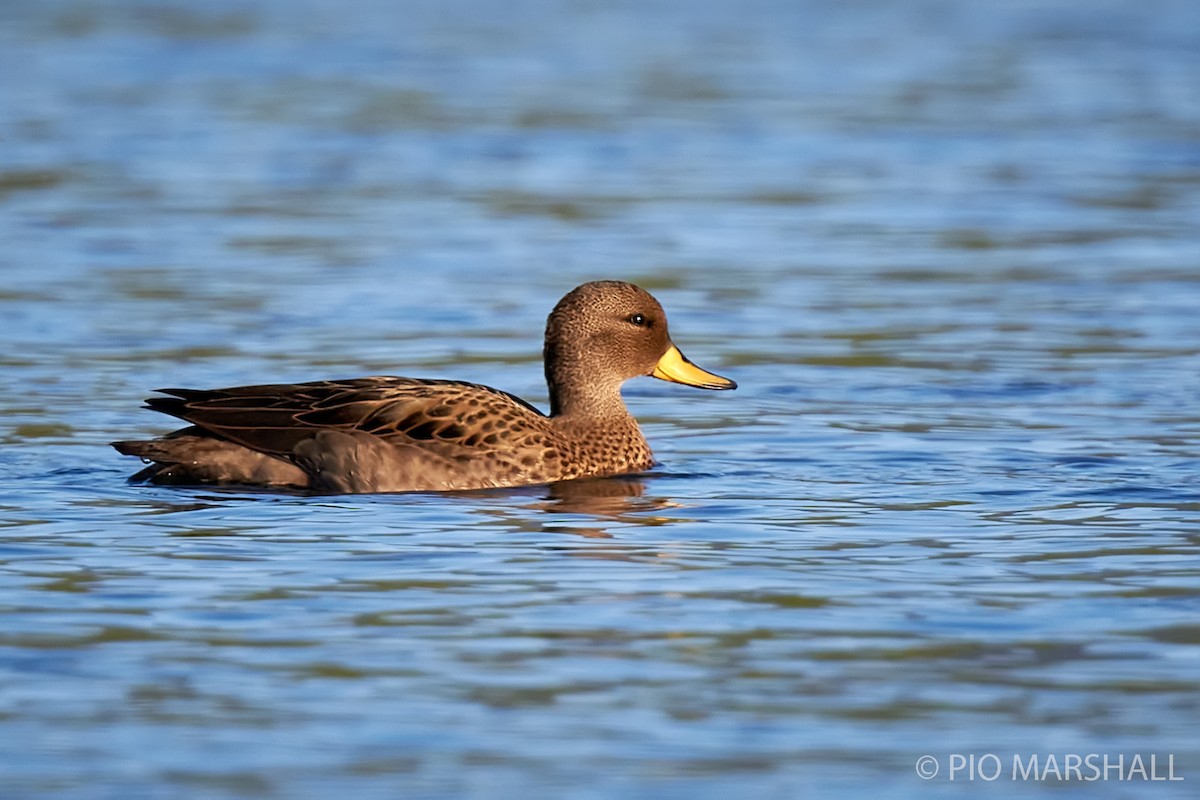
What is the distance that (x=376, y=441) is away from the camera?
9.87 metres

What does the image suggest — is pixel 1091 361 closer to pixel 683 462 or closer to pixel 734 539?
pixel 683 462

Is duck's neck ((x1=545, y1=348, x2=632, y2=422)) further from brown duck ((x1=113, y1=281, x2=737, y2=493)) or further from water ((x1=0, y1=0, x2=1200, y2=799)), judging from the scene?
water ((x1=0, y1=0, x2=1200, y2=799))

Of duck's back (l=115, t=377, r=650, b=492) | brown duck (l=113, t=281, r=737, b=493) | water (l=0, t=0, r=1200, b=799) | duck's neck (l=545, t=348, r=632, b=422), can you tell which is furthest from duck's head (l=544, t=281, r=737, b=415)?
duck's back (l=115, t=377, r=650, b=492)

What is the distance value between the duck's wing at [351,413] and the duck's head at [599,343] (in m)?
0.62

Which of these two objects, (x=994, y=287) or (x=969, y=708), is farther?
(x=994, y=287)

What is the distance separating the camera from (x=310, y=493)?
32.2 feet

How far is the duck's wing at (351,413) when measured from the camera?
32.6 ft

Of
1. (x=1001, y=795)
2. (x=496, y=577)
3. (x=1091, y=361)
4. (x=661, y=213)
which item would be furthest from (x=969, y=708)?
(x=661, y=213)

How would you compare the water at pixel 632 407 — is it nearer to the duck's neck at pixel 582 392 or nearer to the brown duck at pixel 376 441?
the brown duck at pixel 376 441

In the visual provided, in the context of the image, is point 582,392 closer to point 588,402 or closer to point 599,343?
point 588,402

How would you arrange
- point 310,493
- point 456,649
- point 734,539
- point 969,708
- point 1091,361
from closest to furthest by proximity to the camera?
point 969,708 < point 456,649 < point 734,539 < point 310,493 < point 1091,361

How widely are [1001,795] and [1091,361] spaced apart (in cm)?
731

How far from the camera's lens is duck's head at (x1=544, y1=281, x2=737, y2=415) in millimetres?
10805

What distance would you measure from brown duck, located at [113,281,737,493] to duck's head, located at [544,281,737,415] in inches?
8.9
